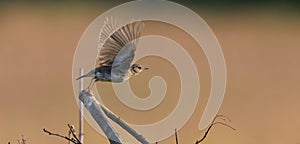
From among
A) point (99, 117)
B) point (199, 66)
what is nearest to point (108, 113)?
point (99, 117)

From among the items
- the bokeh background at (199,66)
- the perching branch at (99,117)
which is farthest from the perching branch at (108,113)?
the bokeh background at (199,66)

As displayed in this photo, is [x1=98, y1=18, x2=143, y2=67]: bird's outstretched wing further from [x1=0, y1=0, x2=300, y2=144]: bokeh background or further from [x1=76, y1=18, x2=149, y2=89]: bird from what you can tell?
[x1=0, y1=0, x2=300, y2=144]: bokeh background

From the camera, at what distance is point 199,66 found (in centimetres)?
228

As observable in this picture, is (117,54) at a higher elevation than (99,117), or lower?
higher

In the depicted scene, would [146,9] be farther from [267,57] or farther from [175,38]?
[267,57]

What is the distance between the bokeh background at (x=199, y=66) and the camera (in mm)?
2287

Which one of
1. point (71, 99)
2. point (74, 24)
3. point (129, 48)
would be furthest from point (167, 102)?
point (129, 48)

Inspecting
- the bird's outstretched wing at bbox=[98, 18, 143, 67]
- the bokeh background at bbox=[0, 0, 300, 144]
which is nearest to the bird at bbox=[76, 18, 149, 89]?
the bird's outstretched wing at bbox=[98, 18, 143, 67]

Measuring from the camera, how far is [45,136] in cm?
229

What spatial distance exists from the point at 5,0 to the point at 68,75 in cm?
48

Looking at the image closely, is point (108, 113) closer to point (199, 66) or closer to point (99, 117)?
point (99, 117)

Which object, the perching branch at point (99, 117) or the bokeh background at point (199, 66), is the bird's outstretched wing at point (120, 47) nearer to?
the perching branch at point (99, 117)

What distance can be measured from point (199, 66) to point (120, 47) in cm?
133

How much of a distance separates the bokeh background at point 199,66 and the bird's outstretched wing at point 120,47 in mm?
1177
